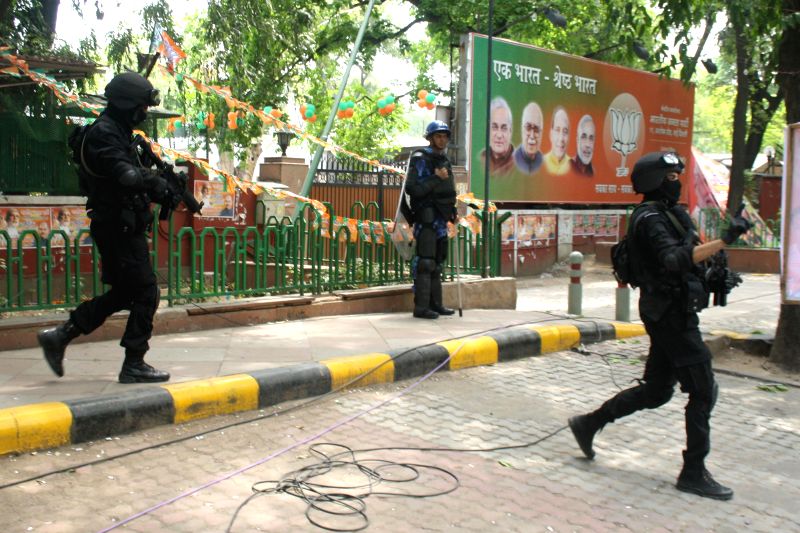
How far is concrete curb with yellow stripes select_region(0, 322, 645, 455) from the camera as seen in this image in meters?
4.27

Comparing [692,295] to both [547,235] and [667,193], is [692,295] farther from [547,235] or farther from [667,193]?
[547,235]

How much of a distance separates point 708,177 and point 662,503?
22.8 metres

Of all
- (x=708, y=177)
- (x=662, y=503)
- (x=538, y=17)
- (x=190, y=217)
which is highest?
(x=538, y=17)

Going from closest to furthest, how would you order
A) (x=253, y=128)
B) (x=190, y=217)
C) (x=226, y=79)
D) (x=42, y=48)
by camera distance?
1. (x=42, y=48)
2. (x=190, y=217)
3. (x=226, y=79)
4. (x=253, y=128)

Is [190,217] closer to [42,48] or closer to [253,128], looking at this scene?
[42,48]

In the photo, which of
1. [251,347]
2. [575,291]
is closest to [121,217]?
[251,347]

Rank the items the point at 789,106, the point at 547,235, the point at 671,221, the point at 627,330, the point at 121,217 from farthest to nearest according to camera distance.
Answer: the point at 547,235 → the point at 627,330 → the point at 789,106 → the point at 121,217 → the point at 671,221

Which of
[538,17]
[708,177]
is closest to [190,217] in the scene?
[538,17]

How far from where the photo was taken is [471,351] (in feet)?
22.5

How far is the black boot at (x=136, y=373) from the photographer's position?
504 cm

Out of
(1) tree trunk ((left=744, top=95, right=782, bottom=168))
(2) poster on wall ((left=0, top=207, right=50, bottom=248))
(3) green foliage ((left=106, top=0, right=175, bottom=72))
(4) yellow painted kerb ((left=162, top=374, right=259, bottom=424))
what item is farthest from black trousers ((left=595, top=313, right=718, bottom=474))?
(1) tree trunk ((left=744, top=95, right=782, bottom=168))

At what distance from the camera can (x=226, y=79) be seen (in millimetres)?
12977

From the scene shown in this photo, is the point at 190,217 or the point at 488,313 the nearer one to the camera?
the point at 488,313

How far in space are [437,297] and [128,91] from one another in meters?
4.22
